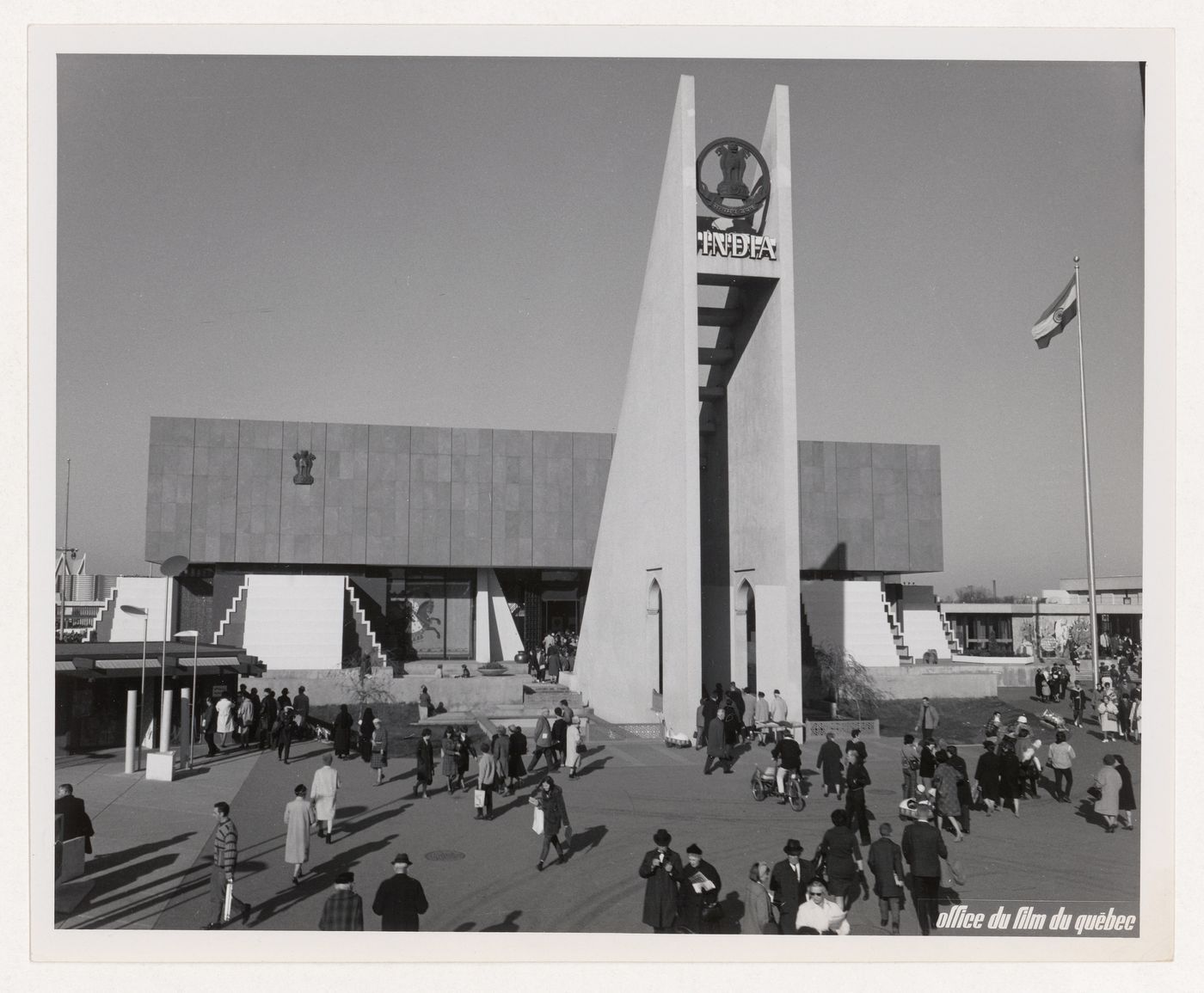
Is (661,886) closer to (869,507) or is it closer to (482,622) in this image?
(482,622)

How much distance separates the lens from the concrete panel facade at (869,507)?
121ft

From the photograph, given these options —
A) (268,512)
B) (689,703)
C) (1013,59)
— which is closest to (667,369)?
(689,703)

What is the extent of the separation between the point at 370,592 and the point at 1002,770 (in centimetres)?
2653

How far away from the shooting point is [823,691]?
25406mm

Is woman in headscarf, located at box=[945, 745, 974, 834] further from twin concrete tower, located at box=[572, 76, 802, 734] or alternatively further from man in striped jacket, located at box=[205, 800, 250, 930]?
man in striped jacket, located at box=[205, 800, 250, 930]

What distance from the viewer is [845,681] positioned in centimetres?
2525

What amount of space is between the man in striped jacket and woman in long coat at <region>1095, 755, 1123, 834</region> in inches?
413

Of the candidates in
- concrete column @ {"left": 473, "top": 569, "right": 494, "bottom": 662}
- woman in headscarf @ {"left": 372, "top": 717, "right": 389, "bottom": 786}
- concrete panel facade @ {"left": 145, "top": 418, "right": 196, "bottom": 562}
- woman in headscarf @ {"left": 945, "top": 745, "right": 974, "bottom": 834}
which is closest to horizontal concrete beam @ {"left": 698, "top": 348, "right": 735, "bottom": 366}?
woman in headscarf @ {"left": 372, "top": 717, "right": 389, "bottom": 786}

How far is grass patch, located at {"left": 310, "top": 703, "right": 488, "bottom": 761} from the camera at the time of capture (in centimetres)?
1906

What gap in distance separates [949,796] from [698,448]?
9.64 meters

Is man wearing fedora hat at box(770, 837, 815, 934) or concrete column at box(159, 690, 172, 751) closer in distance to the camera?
man wearing fedora hat at box(770, 837, 815, 934)

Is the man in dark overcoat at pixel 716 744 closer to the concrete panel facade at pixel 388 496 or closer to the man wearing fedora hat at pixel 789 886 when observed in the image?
the man wearing fedora hat at pixel 789 886

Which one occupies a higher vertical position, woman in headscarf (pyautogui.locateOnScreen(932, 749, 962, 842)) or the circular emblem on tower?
the circular emblem on tower

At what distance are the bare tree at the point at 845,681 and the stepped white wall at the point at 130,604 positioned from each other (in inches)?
866
